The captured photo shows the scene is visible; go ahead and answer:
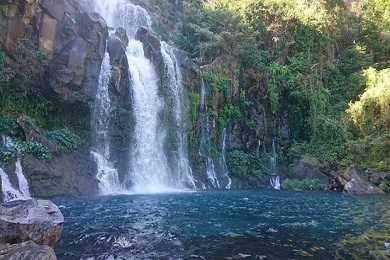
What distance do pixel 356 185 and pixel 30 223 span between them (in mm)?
19475

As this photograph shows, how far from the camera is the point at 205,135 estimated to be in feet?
85.2

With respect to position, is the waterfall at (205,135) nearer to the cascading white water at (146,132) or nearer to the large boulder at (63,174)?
the cascading white water at (146,132)

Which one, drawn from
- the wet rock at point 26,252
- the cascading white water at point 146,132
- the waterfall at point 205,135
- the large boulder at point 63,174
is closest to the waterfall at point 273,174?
the waterfall at point 205,135

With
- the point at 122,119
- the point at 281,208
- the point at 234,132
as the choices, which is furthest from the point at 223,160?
the point at 281,208

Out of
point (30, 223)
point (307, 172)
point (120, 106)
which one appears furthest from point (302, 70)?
point (30, 223)

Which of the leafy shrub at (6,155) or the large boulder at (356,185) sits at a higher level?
the leafy shrub at (6,155)

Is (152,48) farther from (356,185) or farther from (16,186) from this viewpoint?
(356,185)

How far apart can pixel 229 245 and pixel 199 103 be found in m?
18.7

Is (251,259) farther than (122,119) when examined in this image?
No

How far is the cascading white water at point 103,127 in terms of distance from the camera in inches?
782

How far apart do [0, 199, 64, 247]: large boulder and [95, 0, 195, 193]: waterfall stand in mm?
12929

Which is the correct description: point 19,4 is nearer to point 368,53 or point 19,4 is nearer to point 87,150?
point 87,150

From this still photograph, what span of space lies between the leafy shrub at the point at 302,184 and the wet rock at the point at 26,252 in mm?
20412

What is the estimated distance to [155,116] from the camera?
23594mm
